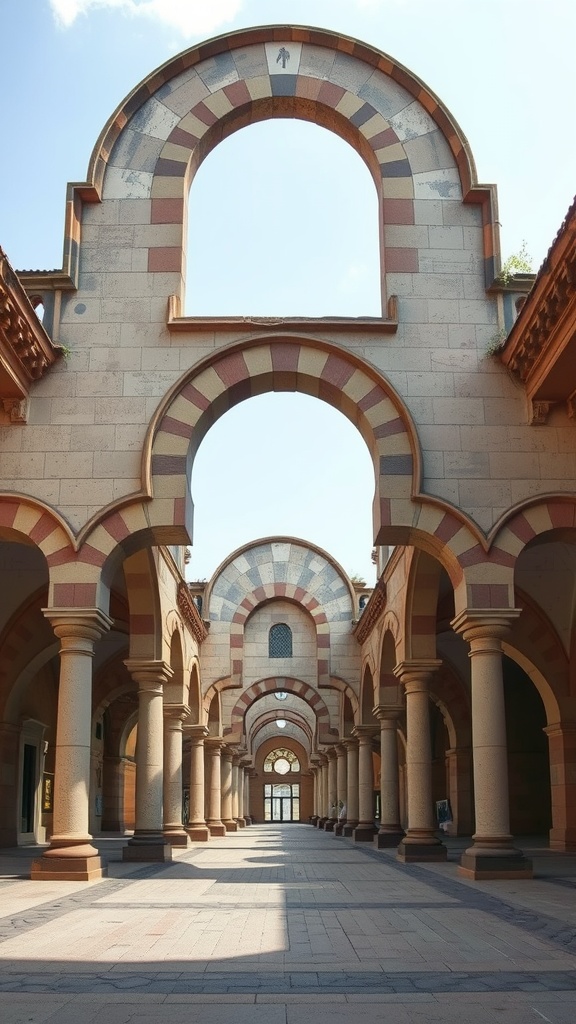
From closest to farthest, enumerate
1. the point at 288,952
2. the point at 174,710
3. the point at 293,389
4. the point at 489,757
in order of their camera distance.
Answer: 1. the point at 288,952
2. the point at 489,757
3. the point at 293,389
4. the point at 174,710

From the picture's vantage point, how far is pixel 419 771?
53.3ft

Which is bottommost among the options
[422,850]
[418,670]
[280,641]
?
[422,850]

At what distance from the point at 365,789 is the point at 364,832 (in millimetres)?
1148

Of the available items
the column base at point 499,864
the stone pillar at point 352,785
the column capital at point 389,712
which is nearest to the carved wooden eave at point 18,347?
the column base at point 499,864

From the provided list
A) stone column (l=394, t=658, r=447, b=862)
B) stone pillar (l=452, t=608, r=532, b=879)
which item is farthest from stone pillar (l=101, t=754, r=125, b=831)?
stone pillar (l=452, t=608, r=532, b=879)

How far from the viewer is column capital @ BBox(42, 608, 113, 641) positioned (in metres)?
12.3

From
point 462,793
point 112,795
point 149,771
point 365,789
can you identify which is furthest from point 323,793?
point 149,771

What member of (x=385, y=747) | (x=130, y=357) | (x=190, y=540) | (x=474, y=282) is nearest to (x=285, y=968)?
(x=190, y=540)

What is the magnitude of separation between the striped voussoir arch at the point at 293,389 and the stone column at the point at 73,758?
174cm

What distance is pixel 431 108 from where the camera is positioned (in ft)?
45.5

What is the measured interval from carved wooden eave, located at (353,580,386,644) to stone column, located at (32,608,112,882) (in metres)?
10.1

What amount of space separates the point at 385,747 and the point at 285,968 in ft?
50.9

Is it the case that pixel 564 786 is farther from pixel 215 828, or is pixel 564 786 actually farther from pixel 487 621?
pixel 215 828

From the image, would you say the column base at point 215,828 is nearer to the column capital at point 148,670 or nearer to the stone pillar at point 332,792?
the stone pillar at point 332,792
